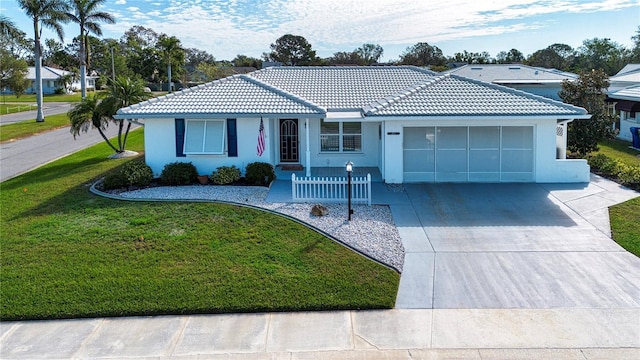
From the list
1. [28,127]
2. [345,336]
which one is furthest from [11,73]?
[345,336]

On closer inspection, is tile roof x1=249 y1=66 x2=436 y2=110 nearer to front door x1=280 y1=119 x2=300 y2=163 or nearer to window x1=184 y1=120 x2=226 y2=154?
front door x1=280 y1=119 x2=300 y2=163

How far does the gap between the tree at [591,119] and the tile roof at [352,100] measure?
14.3 ft

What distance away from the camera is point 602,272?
10.7 metres

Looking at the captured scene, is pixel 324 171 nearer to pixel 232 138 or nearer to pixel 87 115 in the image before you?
pixel 232 138

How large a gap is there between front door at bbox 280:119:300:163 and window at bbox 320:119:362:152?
39.7 inches

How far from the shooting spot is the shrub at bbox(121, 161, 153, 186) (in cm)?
1747

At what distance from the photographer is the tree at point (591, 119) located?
858 inches

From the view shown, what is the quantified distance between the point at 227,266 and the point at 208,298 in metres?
1.37

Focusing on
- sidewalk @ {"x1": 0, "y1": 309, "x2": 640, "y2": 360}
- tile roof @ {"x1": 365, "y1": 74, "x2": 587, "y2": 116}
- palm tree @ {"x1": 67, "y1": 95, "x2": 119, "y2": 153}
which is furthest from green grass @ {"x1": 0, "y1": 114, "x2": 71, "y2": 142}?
sidewalk @ {"x1": 0, "y1": 309, "x2": 640, "y2": 360}

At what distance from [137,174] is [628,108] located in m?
23.1

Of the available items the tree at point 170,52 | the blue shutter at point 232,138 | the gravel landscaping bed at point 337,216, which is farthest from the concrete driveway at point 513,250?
the tree at point 170,52

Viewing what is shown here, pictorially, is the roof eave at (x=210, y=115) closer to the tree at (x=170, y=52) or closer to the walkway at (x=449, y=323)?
the walkway at (x=449, y=323)

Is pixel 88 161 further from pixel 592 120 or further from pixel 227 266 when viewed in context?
pixel 592 120

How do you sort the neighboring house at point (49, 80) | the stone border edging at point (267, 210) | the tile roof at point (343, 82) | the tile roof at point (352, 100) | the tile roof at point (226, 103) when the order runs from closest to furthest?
1. the stone border edging at point (267, 210)
2. the tile roof at point (352, 100)
3. the tile roof at point (226, 103)
4. the tile roof at point (343, 82)
5. the neighboring house at point (49, 80)
